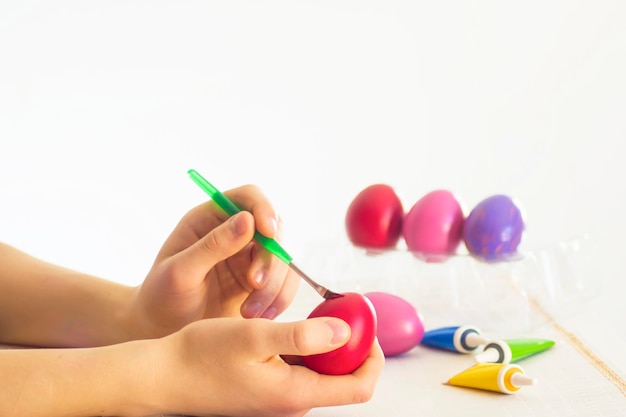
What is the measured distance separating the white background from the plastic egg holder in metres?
1.33

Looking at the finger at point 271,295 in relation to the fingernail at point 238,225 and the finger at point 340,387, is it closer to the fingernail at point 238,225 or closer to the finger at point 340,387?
the fingernail at point 238,225

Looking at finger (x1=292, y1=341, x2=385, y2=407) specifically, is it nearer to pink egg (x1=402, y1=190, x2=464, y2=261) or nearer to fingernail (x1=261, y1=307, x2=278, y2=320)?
fingernail (x1=261, y1=307, x2=278, y2=320)

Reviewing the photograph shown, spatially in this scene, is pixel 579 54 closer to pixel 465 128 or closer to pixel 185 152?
pixel 465 128

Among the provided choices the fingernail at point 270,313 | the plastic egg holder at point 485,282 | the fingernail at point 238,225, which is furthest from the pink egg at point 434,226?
the fingernail at point 238,225

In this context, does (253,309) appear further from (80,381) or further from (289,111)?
(289,111)

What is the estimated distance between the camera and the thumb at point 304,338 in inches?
28.0

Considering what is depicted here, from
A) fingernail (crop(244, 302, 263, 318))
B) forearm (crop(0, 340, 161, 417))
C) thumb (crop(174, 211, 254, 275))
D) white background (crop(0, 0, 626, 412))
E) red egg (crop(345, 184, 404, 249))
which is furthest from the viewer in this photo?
white background (crop(0, 0, 626, 412))

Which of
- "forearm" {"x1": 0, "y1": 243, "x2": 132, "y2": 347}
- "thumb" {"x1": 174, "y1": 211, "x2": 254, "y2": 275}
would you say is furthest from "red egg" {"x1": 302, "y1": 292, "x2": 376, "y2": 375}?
"forearm" {"x1": 0, "y1": 243, "x2": 132, "y2": 347}

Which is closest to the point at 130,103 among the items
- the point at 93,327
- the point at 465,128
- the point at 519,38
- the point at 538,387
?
the point at 465,128

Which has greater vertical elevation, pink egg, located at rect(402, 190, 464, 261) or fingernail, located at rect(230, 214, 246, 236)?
fingernail, located at rect(230, 214, 246, 236)

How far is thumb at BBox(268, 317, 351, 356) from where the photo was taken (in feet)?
2.34

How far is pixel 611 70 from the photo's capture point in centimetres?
261

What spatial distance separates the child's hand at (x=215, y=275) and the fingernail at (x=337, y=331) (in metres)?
0.20

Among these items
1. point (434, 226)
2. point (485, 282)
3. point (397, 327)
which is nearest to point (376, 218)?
point (434, 226)
